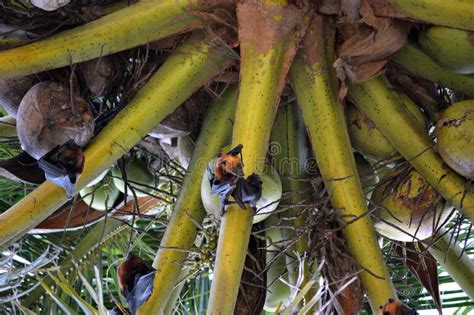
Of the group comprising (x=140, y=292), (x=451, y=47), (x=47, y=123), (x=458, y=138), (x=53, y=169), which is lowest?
(x=140, y=292)

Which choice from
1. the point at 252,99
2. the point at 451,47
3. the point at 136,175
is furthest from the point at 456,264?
the point at 136,175

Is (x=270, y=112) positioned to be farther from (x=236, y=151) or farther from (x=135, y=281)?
(x=135, y=281)

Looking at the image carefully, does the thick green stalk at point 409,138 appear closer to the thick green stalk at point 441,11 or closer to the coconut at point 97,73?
the thick green stalk at point 441,11

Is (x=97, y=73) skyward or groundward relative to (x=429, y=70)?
groundward

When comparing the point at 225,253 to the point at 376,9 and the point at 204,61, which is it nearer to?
the point at 204,61

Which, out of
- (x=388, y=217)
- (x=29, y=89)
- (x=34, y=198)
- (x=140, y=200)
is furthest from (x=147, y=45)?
(x=140, y=200)
